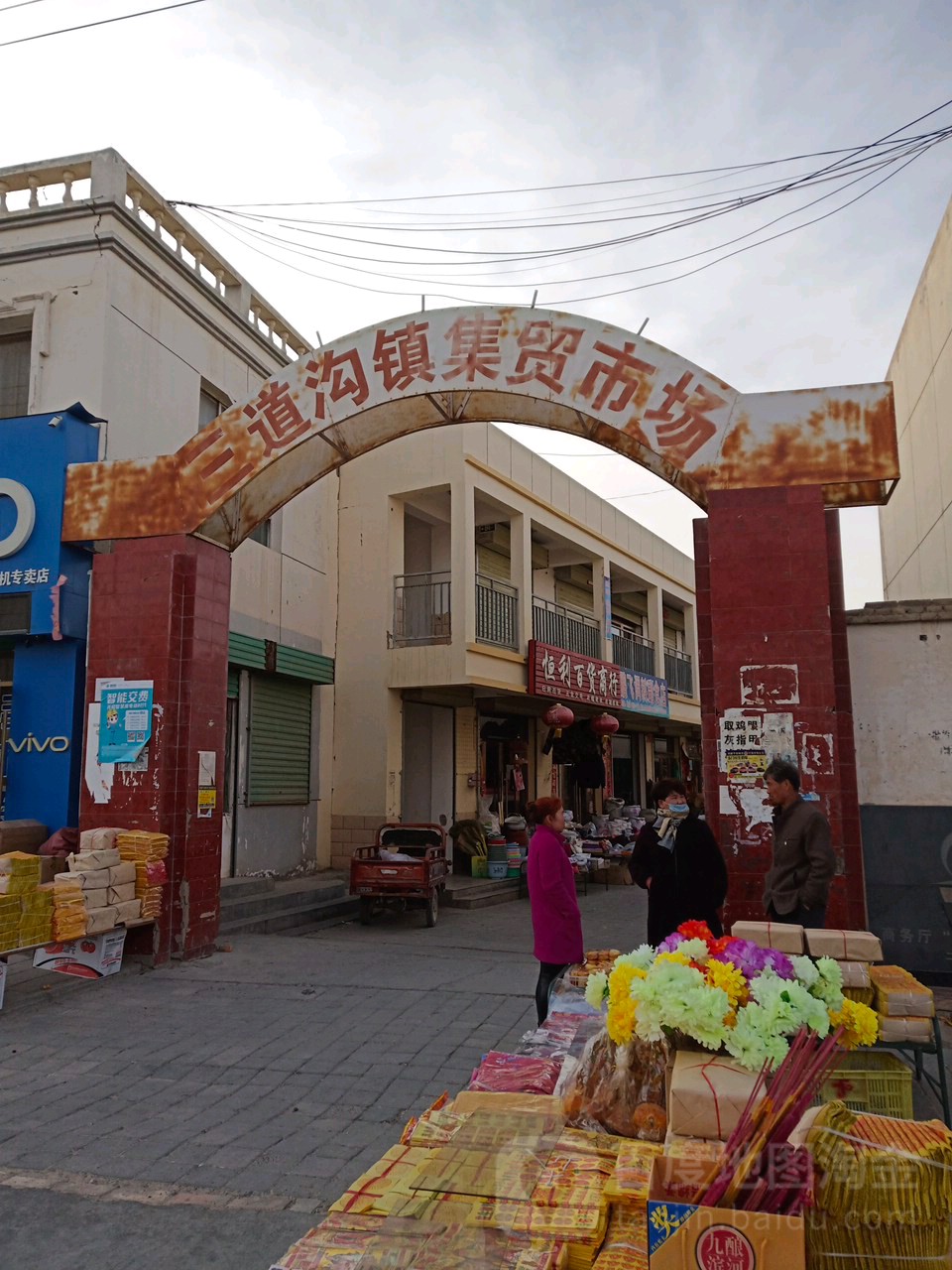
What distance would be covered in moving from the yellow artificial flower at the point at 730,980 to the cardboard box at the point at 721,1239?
931 mm

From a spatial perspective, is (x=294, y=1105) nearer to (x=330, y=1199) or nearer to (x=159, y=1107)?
(x=159, y=1107)

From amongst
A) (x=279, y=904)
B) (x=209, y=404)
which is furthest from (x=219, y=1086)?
(x=209, y=404)

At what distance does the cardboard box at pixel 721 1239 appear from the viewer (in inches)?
74.5

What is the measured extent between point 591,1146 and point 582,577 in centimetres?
2183

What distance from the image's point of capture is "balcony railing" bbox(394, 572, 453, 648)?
16141mm

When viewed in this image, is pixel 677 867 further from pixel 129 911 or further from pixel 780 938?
pixel 129 911

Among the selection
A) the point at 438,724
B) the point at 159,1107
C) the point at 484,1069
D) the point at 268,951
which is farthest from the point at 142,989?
the point at 438,724

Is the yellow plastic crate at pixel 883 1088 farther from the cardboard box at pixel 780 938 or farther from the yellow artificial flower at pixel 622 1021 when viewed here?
the yellow artificial flower at pixel 622 1021

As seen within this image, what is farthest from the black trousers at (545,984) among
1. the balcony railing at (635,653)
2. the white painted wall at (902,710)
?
the balcony railing at (635,653)

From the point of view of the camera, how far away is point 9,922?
743 cm

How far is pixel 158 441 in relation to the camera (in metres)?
11.8

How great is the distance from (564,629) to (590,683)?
1333 mm

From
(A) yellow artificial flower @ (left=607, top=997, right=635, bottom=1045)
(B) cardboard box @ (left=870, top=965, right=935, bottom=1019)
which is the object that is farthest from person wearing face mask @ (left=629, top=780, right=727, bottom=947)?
(A) yellow artificial flower @ (left=607, top=997, right=635, bottom=1045)

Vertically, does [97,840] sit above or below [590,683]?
below
